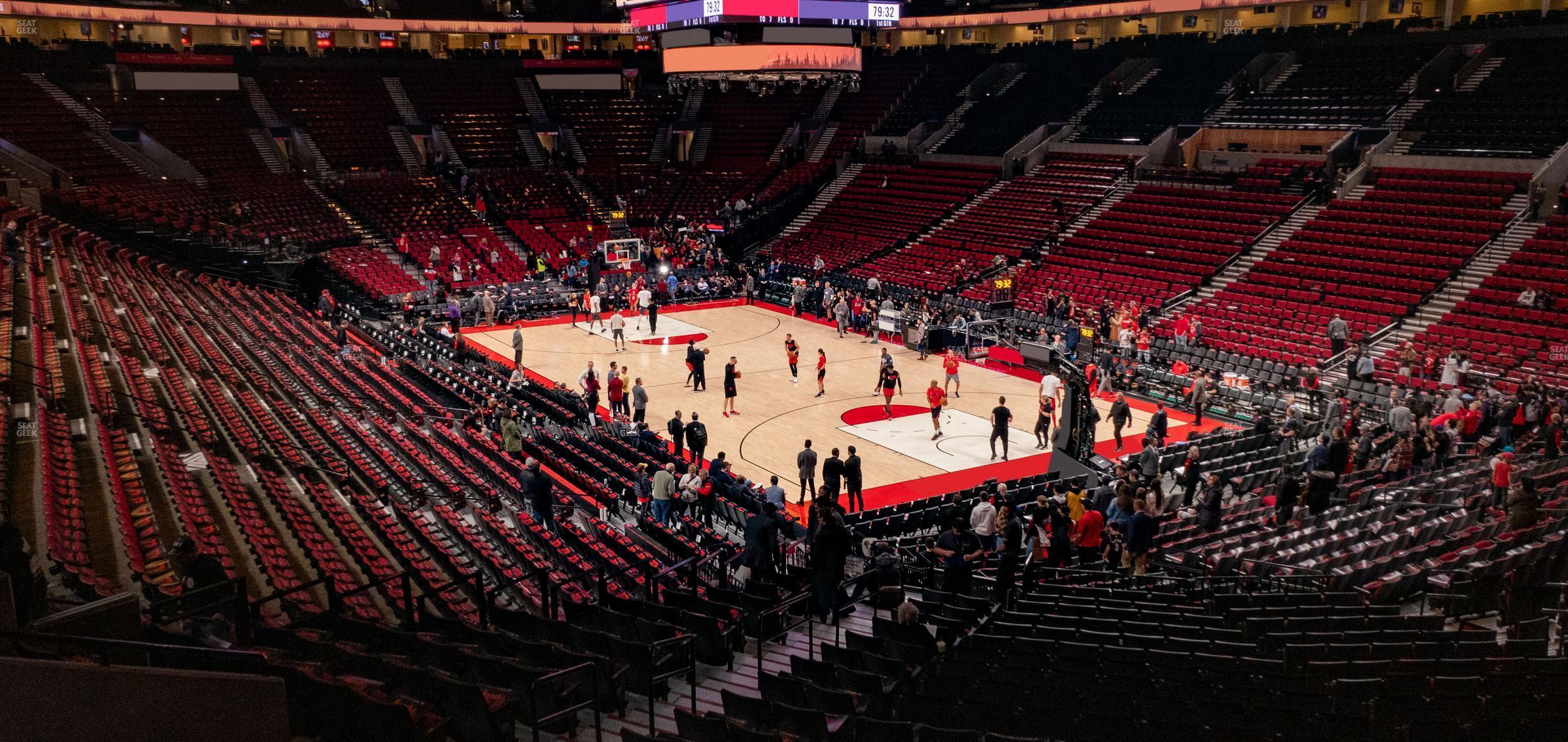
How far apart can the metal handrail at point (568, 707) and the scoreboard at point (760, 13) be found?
54.0 feet

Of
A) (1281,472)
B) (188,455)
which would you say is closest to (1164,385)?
(1281,472)

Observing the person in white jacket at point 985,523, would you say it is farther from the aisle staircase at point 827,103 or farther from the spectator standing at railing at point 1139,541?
the aisle staircase at point 827,103

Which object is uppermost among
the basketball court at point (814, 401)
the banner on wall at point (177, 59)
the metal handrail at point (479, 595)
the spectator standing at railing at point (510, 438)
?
the banner on wall at point (177, 59)

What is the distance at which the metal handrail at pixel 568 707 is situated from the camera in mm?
6320

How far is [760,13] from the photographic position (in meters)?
21.2

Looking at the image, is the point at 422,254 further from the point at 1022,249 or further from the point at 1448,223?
the point at 1448,223

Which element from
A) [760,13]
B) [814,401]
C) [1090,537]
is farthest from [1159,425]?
[760,13]

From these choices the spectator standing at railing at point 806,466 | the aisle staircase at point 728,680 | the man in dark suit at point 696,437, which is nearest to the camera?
the aisle staircase at point 728,680

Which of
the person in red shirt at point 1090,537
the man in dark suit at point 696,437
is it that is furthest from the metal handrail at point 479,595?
the man in dark suit at point 696,437

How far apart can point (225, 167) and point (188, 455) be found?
3089 centimetres

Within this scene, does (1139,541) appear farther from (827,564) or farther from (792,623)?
(792,623)

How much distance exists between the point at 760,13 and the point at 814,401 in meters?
7.90

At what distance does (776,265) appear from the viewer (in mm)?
35406

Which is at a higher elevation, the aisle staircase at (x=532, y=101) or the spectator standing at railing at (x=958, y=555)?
the aisle staircase at (x=532, y=101)
